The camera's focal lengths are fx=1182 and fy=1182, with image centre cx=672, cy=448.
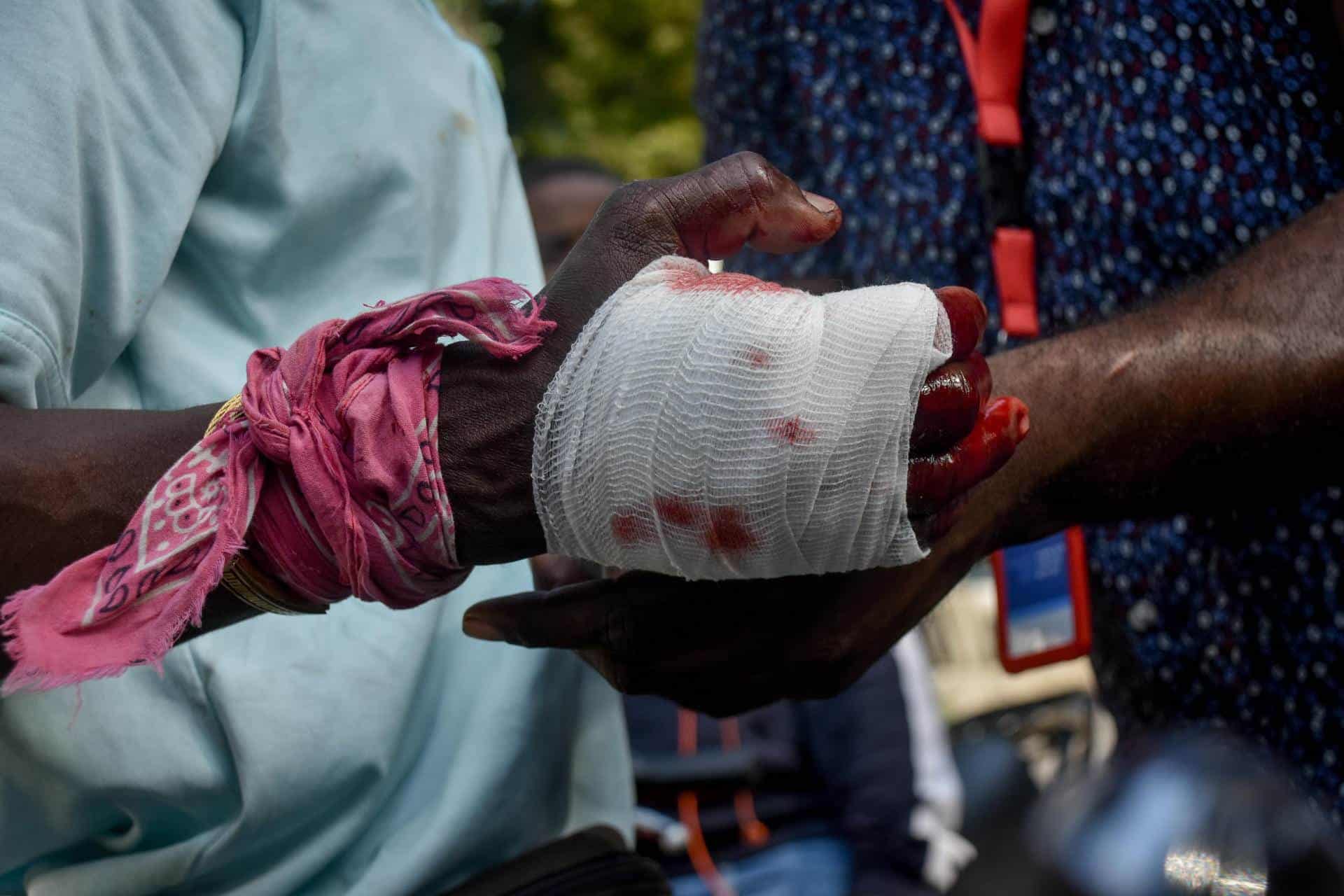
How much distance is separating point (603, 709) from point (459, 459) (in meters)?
0.49

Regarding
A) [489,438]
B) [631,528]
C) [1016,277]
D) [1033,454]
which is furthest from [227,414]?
[1016,277]

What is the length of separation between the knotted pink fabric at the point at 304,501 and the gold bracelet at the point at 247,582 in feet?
0.04

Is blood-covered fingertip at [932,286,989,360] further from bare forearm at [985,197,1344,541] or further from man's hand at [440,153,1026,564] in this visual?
bare forearm at [985,197,1344,541]

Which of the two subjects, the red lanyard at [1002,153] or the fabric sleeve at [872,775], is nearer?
the red lanyard at [1002,153]

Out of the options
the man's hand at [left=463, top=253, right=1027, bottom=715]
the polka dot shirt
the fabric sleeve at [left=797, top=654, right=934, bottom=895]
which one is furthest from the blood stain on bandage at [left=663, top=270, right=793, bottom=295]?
the fabric sleeve at [left=797, top=654, right=934, bottom=895]

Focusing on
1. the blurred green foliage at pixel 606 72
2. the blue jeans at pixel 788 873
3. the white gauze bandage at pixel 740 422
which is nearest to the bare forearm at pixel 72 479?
the white gauze bandage at pixel 740 422

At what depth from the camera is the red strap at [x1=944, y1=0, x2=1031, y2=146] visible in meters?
1.48

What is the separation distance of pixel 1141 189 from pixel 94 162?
112 cm

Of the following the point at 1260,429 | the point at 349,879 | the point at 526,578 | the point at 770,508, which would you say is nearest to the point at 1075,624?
the point at 1260,429

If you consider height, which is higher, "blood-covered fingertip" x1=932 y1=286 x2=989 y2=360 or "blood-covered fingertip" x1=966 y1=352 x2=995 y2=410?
"blood-covered fingertip" x1=932 y1=286 x2=989 y2=360

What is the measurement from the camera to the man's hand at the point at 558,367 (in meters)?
0.90

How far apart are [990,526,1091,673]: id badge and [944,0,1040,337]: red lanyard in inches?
11.4

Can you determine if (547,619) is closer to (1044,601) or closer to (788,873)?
(1044,601)

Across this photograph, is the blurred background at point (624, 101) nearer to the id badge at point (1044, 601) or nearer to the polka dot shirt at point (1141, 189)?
the polka dot shirt at point (1141, 189)
